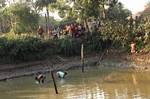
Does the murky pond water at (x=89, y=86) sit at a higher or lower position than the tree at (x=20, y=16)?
lower

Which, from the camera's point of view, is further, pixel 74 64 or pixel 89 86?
pixel 74 64

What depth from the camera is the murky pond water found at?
1902 cm

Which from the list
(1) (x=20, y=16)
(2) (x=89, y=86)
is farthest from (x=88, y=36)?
(2) (x=89, y=86)

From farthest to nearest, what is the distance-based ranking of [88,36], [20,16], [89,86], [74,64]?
[20,16], [88,36], [74,64], [89,86]

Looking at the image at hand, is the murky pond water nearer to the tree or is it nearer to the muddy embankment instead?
the muddy embankment

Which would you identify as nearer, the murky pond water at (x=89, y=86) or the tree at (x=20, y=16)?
the murky pond water at (x=89, y=86)

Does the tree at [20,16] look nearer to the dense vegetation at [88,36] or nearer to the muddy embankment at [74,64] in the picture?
the dense vegetation at [88,36]

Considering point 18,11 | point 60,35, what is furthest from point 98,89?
point 18,11

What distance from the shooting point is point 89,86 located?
21.6 meters

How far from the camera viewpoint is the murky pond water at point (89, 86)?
62.4ft

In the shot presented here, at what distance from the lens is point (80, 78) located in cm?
2450

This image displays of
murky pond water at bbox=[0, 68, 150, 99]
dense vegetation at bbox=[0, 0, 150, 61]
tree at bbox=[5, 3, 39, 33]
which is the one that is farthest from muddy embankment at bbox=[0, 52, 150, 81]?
tree at bbox=[5, 3, 39, 33]

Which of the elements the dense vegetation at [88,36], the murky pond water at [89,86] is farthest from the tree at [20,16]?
the murky pond water at [89,86]

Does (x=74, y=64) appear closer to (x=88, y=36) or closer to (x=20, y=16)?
(x=88, y=36)
